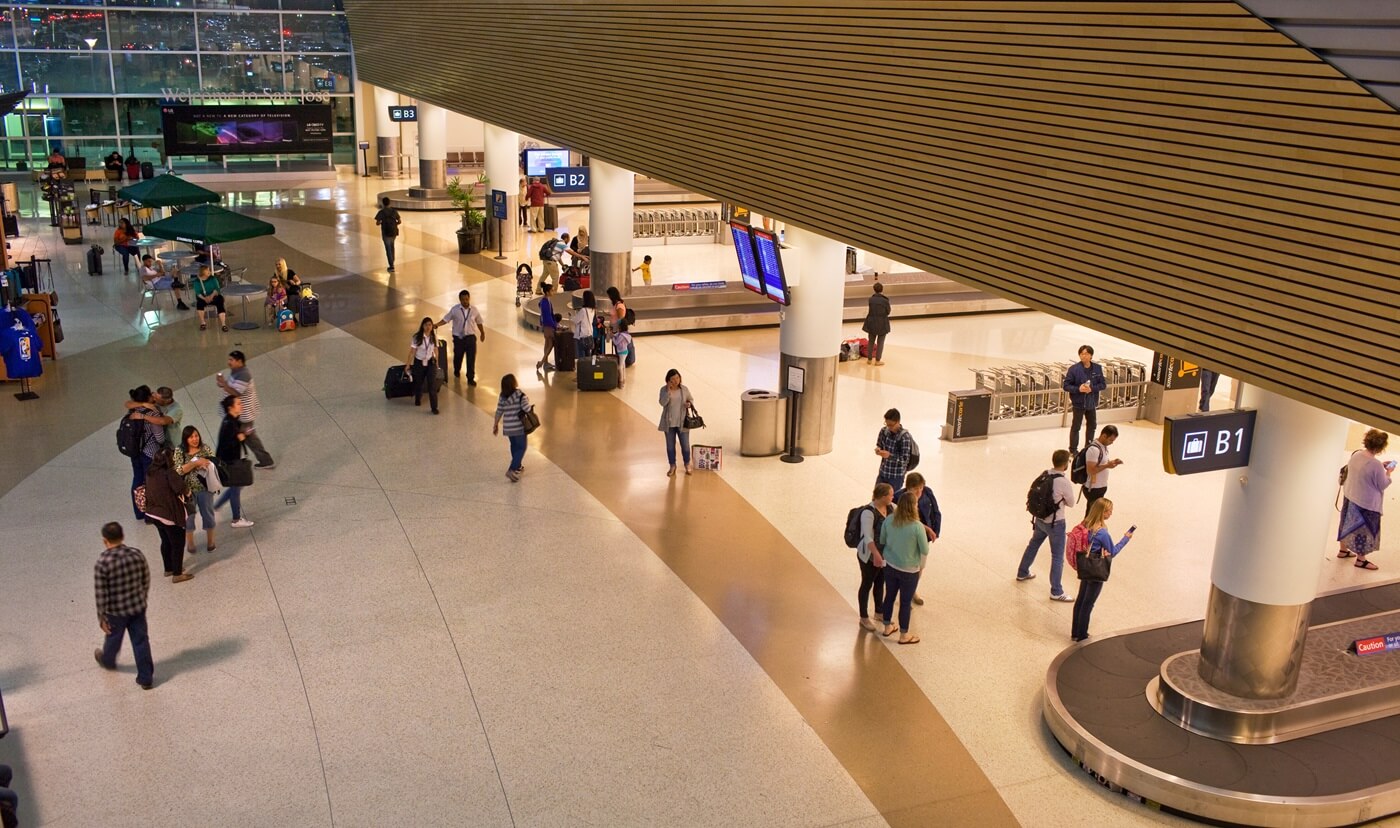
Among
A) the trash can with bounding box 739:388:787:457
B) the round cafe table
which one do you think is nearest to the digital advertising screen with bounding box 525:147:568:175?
the round cafe table

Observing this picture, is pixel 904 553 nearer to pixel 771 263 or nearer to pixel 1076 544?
pixel 1076 544

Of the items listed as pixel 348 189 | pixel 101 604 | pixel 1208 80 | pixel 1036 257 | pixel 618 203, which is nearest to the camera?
pixel 1208 80

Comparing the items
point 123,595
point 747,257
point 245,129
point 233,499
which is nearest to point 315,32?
point 245,129

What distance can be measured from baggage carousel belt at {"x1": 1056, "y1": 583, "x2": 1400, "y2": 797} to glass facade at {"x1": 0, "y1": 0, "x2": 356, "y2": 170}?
37.6 metres

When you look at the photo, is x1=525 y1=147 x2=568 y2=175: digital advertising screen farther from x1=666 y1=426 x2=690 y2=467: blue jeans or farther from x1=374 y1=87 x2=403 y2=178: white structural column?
x1=666 y1=426 x2=690 y2=467: blue jeans

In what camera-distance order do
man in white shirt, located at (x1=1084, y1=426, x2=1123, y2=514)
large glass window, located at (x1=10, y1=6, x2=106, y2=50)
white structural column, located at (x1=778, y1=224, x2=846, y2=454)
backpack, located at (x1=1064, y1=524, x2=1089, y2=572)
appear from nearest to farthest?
1. backpack, located at (x1=1064, y1=524, x2=1089, y2=572)
2. man in white shirt, located at (x1=1084, y1=426, x2=1123, y2=514)
3. white structural column, located at (x1=778, y1=224, x2=846, y2=454)
4. large glass window, located at (x1=10, y1=6, x2=106, y2=50)

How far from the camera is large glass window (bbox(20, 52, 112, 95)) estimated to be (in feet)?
133

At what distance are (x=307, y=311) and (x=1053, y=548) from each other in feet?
49.4

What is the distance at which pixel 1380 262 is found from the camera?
6430 mm

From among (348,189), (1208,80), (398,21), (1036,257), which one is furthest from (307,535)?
(348,189)

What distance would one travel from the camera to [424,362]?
17.6 m

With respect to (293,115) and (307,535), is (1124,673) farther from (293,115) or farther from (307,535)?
(293,115)

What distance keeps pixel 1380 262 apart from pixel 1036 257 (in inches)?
110

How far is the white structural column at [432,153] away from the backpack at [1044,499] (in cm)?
2922
